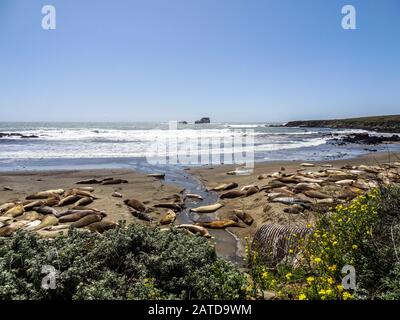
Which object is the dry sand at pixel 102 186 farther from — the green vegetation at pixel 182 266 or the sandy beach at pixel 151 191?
the green vegetation at pixel 182 266

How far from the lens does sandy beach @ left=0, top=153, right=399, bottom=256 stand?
26.4 feet

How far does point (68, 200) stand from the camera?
9.61 metres

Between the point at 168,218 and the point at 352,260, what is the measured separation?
544cm

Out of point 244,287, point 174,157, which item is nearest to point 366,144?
point 174,157

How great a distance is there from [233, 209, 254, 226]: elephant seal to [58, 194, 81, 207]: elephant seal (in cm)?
527

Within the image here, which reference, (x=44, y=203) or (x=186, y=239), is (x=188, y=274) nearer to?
(x=186, y=239)

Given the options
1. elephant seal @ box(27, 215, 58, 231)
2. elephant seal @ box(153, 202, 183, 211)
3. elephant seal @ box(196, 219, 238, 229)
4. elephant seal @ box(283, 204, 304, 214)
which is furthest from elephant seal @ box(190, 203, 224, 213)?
elephant seal @ box(27, 215, 58, 231)

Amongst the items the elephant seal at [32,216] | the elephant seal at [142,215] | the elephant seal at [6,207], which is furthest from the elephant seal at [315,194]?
the elephant seal at [6,207]

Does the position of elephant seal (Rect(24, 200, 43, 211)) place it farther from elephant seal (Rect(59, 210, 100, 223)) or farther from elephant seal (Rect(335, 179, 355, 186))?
elephant seal (Rect(335, 179, 355, 186))

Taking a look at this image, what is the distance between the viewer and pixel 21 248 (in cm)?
384

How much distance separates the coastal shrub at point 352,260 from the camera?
124 inches
